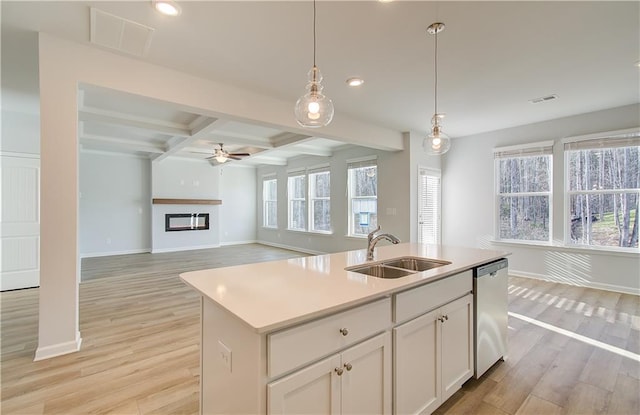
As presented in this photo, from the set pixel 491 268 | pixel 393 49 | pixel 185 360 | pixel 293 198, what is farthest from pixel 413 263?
A: pixel 293 198

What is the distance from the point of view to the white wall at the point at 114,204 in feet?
24.4

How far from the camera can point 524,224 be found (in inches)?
210

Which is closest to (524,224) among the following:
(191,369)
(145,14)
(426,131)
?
(426,131)

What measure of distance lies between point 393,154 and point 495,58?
312cm

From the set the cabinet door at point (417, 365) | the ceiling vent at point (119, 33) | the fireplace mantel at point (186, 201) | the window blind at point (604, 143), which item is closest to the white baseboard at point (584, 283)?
the window blind at point (604, 143)

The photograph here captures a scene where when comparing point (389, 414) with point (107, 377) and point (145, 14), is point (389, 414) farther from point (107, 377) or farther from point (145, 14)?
point (145, 14)

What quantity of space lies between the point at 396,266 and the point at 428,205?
4.08 m

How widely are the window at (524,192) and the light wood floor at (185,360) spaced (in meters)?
1.29

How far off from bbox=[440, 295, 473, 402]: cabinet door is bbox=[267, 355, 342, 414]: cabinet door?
2.97 feet

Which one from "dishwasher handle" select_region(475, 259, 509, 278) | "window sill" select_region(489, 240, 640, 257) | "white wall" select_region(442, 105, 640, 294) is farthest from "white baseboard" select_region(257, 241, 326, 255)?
"dishwasher handle" select_region(475, 259, 509, 278)

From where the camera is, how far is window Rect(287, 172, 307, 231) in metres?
8.41

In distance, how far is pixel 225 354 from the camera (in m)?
1.36

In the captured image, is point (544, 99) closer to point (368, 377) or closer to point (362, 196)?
point (362, 196)

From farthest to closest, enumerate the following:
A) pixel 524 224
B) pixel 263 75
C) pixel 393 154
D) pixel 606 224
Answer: pixel 393 154, pixel 524 224, pixel 606 224, pixel 263 75
